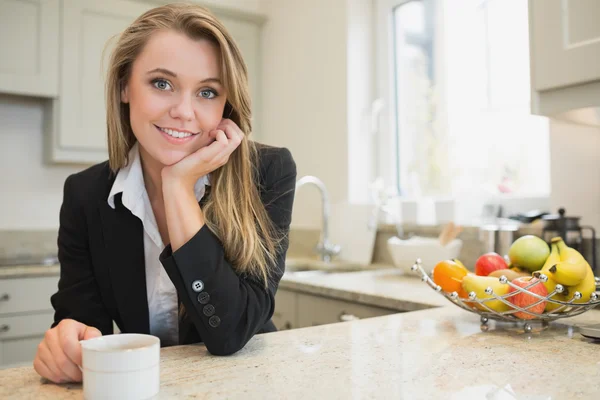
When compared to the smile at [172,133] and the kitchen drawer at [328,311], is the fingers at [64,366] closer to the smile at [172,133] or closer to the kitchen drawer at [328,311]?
the smile at [172,133]

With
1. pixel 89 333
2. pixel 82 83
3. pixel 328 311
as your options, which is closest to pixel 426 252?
pixel 328 311

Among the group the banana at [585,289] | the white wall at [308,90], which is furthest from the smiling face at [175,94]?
the white wall at [308,90]

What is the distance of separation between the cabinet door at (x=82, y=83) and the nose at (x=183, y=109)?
1955 millimetres

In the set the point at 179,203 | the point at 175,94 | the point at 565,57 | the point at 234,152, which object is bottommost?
the point at 179,203

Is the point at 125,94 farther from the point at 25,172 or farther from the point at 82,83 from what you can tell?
the point at 25,172

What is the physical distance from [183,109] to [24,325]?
1.84 m

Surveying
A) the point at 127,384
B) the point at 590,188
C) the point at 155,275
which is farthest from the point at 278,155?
the point at 590,188

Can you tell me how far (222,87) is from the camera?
1.09m

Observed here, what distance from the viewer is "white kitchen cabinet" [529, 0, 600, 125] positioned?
1.26 meters

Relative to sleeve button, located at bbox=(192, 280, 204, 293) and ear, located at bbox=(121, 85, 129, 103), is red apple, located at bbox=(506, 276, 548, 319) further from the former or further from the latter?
ear, located at bbox=(121, 85, 129, 103)

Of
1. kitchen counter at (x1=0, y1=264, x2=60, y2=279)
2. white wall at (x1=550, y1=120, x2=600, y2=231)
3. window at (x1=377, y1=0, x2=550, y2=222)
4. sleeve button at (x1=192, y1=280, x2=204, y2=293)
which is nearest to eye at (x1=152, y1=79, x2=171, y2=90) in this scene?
sleeve button at (x1=192, y1=280, x2=204, y2=293)

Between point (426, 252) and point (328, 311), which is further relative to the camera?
point (426, 252)

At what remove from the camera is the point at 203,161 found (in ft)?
3.51

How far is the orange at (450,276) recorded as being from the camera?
3.76 feet
